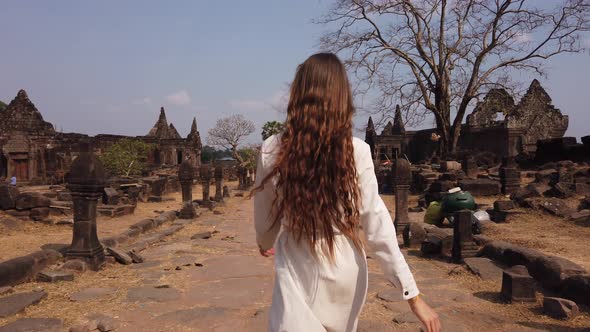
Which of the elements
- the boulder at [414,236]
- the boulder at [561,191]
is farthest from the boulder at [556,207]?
the boulder at [414,236]

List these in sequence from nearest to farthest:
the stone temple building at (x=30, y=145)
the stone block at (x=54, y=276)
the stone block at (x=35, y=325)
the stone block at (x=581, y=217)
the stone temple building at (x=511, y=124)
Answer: the stone block at (x=35, y=325) < the stone block at (x=54, y=276) < the stone block at (x=581, y=217) < the stone temple building at (x=511, y=124) < the stone temple building at (x=30, y=145)

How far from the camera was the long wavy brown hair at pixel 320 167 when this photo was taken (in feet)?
5.51

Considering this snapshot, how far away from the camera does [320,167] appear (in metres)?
1.70

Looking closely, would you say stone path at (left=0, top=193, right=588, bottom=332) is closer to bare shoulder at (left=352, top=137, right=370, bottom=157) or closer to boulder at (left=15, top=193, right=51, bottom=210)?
bare shoulder at (left=352, top=137, right=370, bottom=157)

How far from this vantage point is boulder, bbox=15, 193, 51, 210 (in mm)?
10805

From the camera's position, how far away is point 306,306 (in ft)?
5.30

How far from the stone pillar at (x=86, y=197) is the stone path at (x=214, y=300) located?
418mm

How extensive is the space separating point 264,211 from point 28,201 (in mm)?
11067

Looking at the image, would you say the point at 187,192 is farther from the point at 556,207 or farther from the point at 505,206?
the point at 556,207

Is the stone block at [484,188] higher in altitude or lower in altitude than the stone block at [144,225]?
higher

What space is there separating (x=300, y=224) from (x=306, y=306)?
0.29m

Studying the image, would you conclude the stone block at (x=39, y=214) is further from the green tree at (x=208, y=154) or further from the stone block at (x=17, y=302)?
the green tree at (x=208, y=154)

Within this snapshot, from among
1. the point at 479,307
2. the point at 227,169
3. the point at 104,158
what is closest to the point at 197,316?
the point at 479,307

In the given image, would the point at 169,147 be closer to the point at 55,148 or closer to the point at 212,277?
the point at 55,148
